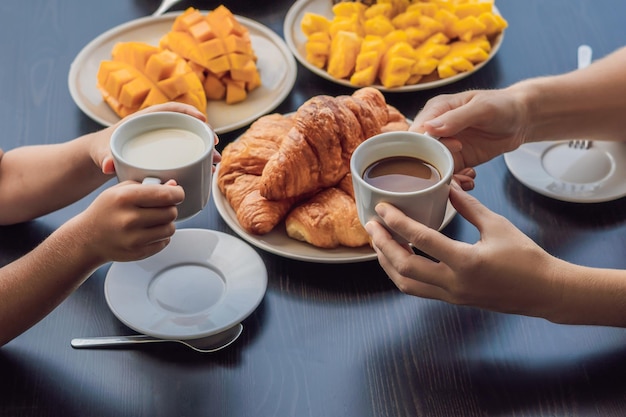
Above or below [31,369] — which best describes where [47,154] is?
above

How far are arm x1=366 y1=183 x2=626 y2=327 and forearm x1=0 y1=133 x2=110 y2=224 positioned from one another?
633 mm

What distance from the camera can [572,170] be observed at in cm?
163

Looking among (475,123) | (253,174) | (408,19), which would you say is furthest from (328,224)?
(408,19)

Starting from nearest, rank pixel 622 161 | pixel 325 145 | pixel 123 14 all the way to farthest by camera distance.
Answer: pixel 325 145, pixel 622 161, pixel 123 14

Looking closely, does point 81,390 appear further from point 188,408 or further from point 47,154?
point 47,154

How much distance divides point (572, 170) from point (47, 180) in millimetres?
1071

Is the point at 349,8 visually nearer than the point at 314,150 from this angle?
No

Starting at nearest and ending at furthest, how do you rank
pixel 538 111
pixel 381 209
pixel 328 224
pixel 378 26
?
pixel 381 209 < pixel 328 224 < pixel 538 111 < pixel 378 26

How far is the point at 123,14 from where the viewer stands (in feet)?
7.27

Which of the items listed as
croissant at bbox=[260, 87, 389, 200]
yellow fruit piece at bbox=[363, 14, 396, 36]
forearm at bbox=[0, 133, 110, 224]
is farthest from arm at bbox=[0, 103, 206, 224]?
yellow fruit piece at bbox=[363, 14, 396, 36]

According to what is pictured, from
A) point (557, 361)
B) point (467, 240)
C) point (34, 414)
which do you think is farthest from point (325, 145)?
point (34, 414)

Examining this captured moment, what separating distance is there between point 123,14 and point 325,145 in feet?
3.31

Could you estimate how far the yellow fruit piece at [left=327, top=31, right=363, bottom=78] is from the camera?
73.8 inches

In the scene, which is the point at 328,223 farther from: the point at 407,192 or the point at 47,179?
the point at 47,179
